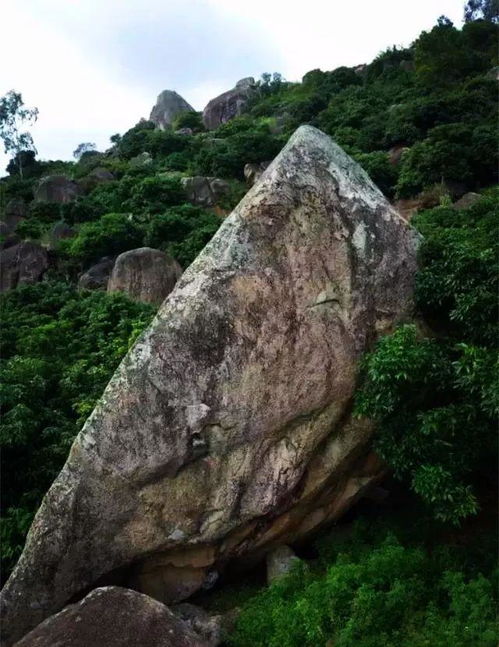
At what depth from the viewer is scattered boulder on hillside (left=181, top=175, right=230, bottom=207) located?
28.9 m

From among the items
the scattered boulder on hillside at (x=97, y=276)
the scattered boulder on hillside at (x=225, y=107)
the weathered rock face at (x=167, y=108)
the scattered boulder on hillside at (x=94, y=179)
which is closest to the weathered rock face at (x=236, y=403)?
the scattered boulder on hillside at (x=97, y=276)

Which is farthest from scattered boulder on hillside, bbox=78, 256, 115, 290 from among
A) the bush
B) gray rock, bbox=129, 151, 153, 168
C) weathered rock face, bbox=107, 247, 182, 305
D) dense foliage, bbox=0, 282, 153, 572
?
gray rock, bbox=129, 151, 153, 168

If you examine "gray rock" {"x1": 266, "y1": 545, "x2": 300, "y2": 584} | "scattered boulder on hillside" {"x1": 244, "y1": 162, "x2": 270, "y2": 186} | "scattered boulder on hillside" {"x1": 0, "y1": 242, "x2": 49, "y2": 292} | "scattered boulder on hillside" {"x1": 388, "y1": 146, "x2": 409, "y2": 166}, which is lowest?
"gray rock" {"x1": 266, "y1": 545, "x2": 300, "y2": 584}

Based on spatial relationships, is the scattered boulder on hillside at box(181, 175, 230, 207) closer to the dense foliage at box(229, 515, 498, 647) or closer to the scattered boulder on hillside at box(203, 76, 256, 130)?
the scattered boulder on hillside at box(203, 76, 256, 130)

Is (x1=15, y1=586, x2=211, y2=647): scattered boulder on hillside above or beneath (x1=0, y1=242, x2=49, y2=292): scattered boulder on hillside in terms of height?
beneath

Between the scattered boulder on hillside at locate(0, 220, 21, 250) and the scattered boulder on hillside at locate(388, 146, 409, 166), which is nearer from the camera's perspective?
the scattered boulder on hillside at locate(388, 146, 409, 166)

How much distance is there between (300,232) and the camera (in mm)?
8094

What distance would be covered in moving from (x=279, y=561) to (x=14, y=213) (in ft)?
90.9

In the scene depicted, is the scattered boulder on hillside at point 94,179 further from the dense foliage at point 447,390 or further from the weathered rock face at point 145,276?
the dense foliage at point 447,390

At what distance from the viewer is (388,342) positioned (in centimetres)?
714

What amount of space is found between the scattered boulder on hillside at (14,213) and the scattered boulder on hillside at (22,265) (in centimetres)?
591

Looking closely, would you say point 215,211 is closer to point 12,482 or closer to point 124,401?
point 12,482

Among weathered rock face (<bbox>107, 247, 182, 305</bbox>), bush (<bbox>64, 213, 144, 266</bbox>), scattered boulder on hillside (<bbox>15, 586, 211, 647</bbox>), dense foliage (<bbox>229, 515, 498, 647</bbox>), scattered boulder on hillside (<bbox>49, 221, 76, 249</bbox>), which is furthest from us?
scattered boulder on hillside (<bbox>49, 221, 76, 249</bbox>)

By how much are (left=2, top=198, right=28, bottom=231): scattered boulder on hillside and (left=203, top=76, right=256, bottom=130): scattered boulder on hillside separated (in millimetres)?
22464
